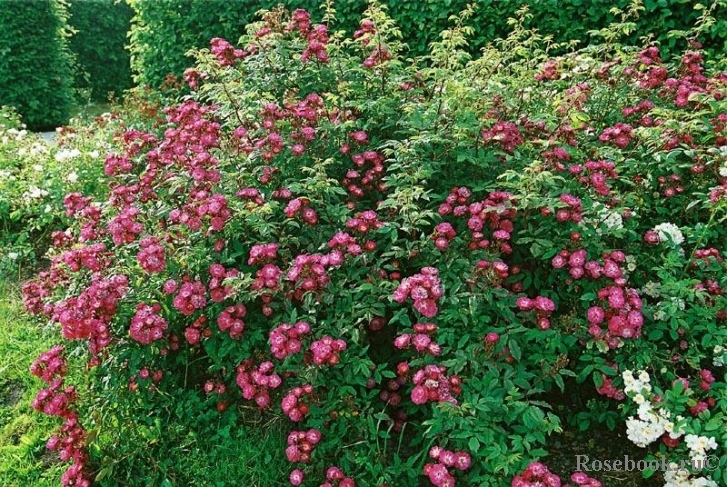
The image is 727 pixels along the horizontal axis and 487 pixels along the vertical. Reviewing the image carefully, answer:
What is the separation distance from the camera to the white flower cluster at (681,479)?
2.01m

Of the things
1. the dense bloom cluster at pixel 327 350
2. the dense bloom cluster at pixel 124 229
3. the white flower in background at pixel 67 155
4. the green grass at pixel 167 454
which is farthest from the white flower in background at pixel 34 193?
the dense bloom cluster at pixel 327 350

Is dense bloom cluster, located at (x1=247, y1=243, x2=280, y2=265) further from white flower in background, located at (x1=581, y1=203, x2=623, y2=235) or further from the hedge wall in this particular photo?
the hedge wall

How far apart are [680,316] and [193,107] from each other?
7.44ft

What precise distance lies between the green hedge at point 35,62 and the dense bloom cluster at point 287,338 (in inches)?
299

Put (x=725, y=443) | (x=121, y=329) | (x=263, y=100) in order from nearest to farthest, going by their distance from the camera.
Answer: (x=725, y=443) < (x=121, y=329) < (x=263, y=100)

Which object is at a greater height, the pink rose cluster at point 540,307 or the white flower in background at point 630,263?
the white flower in background at point 630,263

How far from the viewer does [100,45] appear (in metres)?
10.8

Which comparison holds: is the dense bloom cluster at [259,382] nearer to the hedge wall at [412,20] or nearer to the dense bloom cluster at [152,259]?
the dense bloom cluster at [152,259]

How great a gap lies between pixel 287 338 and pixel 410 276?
565mm

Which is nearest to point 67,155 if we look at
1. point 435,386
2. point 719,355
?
point 435,386

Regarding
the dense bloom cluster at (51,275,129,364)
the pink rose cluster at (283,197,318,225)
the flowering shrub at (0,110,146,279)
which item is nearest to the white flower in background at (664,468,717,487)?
the pink rose cluster at (283,197,318,225)

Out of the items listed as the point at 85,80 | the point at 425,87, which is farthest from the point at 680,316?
the point at 85,80

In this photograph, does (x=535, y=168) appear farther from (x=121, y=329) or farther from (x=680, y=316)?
(x=121, y=329)

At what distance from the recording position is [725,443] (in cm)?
200
